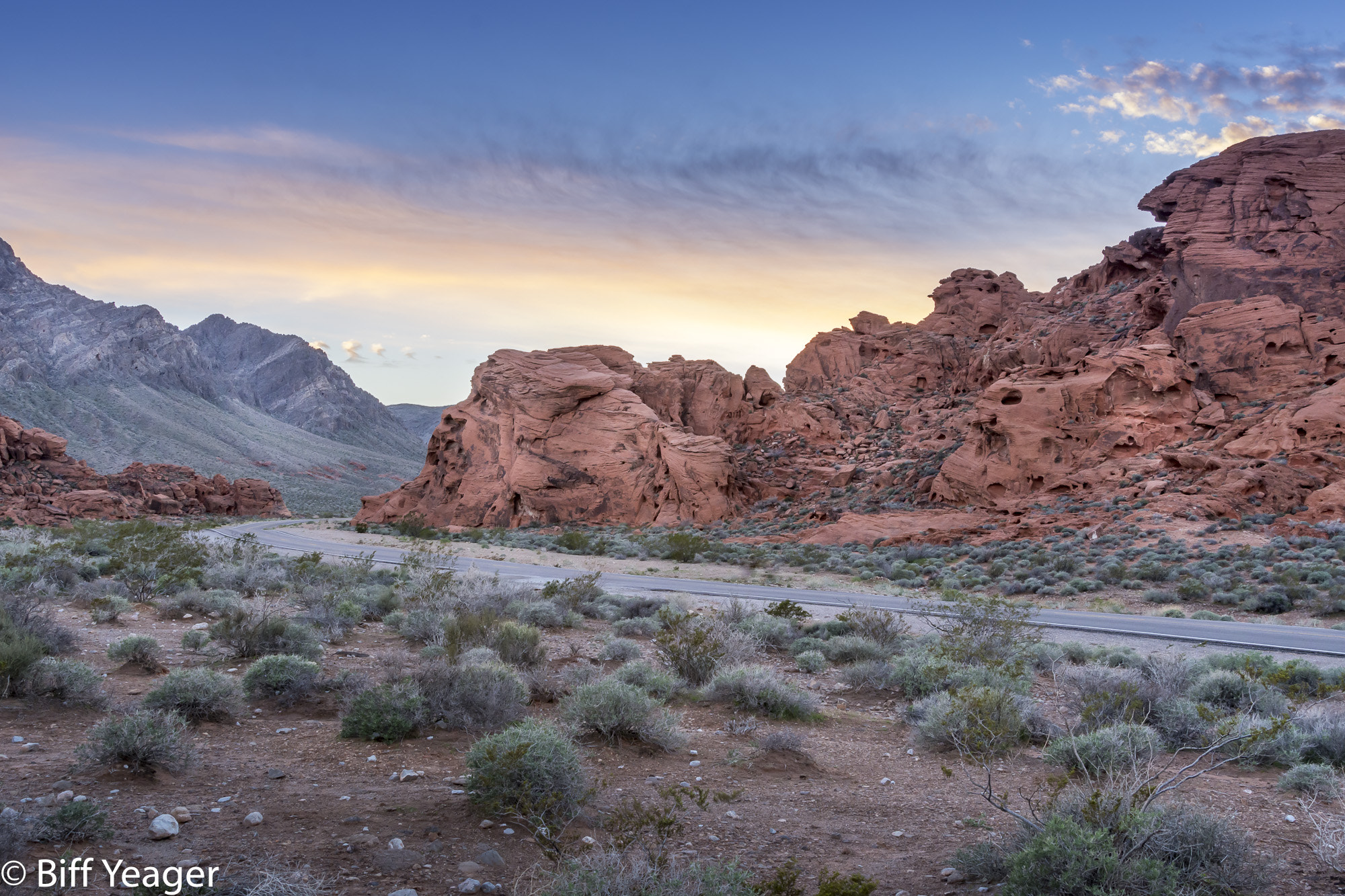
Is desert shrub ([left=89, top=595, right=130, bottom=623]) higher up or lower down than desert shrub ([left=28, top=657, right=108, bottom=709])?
lower down

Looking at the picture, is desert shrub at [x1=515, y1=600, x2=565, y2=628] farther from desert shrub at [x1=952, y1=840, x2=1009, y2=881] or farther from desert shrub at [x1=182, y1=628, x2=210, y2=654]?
desert shrub at [x1=952, y1=840, x2=1009, y2=881]

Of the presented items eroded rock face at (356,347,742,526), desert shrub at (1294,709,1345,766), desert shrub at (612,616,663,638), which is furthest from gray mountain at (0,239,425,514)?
desert shrub at (1294,709,1345,766)

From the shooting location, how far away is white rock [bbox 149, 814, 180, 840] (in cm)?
436

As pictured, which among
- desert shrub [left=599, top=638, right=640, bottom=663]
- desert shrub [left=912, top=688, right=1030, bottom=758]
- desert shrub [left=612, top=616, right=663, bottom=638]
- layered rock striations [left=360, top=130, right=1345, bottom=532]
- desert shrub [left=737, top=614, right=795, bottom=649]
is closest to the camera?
desert shrub [left=912, top=688, right=1030, bottom=758]

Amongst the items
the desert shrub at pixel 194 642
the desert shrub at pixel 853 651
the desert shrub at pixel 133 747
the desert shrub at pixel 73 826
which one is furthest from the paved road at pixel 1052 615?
the desert shrub at pixel 73 826

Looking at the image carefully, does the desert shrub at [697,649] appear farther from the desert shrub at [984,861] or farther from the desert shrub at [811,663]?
the desert shrub at [984,861]

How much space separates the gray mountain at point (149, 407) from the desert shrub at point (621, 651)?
77.1 metres


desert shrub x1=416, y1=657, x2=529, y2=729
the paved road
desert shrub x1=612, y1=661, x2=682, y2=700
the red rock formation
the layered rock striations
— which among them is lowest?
the red rock formation

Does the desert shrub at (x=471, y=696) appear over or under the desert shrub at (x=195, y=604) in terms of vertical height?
over

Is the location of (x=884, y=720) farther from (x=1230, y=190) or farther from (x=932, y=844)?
(x=1230, y=190)

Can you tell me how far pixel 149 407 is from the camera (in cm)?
9519

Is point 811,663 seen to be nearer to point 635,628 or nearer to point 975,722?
point 635,628

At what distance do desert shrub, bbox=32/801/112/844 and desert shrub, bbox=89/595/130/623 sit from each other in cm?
853

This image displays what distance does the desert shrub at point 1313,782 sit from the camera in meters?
5.67
